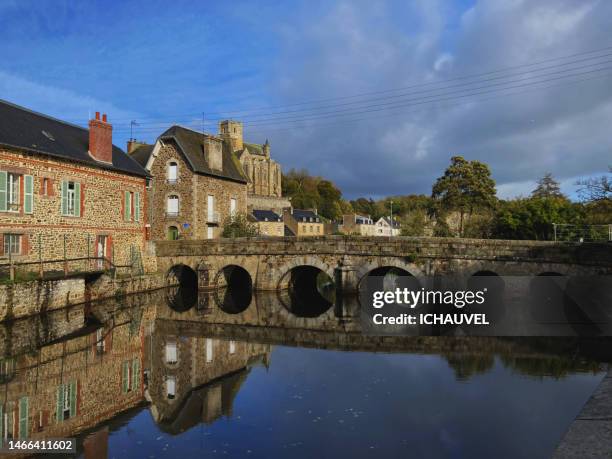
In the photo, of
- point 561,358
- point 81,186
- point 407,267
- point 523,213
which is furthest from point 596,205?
point 81,186

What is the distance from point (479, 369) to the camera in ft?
37.3

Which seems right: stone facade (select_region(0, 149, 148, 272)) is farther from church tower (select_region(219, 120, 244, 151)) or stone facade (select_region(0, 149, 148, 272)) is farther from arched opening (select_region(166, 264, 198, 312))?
church tower (select_region(219, 120, 244, 151))

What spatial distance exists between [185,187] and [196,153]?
250cm

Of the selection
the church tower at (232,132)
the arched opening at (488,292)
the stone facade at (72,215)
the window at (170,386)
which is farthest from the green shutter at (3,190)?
the church tower at (232,132)

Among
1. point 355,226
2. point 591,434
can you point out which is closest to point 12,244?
point 591,434

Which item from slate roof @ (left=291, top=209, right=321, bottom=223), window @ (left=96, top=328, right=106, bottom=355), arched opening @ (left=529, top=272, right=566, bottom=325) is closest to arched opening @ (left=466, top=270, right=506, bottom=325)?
arched opening @ (left=529, top=272, right=566, bottom=325)

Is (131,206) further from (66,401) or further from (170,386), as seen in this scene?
(66,401)

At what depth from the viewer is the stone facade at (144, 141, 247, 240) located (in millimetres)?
28547

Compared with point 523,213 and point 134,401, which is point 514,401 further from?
point 523,213

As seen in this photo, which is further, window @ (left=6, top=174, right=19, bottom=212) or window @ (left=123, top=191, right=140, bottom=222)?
window @ (left=123, top=191, right=140, bottom=222)

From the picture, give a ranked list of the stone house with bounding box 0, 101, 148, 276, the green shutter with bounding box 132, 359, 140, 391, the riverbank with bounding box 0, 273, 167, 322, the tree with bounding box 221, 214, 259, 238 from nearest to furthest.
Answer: the green shutter with bounding box 132, 359, 140, 391
the riverbank with bounding box 0, 273, 167, 322
the stone house with bounding box 0, 101, 148, 276
the tree with bounding box 221, 214, 259, 238

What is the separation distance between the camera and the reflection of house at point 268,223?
168ft

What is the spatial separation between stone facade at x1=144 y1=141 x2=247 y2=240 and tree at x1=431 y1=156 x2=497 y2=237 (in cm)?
1645

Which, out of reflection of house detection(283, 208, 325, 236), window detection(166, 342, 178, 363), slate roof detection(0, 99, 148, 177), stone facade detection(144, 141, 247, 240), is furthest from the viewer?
reflection of house detection(283, 208, 325, 236)
